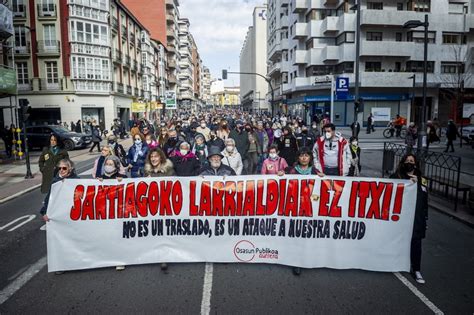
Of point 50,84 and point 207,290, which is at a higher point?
point 50,84

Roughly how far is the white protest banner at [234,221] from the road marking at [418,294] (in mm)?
160

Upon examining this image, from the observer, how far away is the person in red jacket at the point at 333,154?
24.0 ft

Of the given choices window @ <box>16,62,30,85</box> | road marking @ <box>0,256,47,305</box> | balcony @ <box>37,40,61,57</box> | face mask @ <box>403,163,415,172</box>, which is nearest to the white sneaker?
face mask @ <box>403,163,415,172</box>

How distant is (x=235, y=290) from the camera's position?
4754 mm

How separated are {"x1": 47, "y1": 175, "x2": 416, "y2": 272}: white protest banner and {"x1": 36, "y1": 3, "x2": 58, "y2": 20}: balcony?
36.3 m

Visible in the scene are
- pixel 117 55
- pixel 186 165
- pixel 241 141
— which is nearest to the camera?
pixel 186 165

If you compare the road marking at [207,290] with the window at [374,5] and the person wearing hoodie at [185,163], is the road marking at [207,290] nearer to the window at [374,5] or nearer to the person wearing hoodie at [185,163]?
the person wearing hoodie at [185,163]

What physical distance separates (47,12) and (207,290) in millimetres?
38570

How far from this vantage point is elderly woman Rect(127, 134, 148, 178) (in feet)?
29.7

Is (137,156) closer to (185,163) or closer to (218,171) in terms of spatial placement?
(185,163)

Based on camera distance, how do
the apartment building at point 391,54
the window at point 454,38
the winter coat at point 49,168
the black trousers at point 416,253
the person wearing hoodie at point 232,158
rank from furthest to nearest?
the window at point 454,38 → the apartment building at point 391,54 → the person wearing hoodie at point 232,158 → the winter coat at point 49,168 → the black trousers at point 416,253

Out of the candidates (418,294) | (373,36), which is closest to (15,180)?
(418,294)

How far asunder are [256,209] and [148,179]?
5.39 feet

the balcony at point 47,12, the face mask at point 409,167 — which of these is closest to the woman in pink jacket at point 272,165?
the face mask at point 409,167
